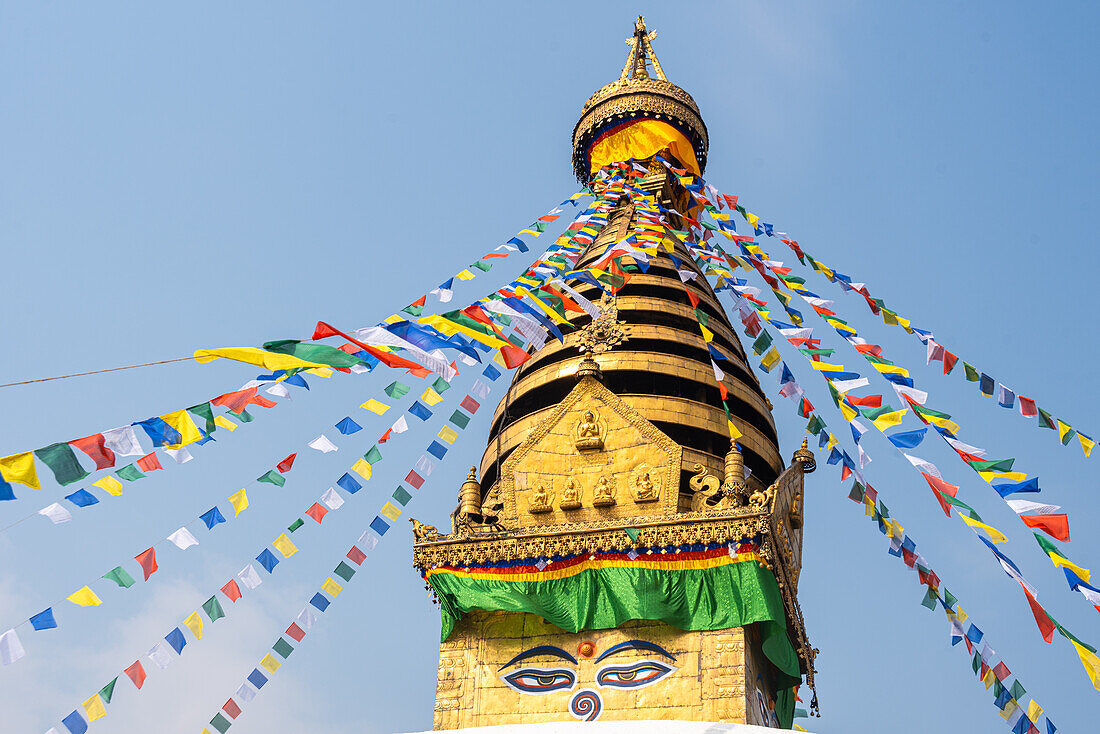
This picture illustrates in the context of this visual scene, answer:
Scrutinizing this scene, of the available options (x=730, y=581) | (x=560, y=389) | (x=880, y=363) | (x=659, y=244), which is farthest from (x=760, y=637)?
(x=659, y=244)

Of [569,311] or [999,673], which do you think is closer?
[999,673]

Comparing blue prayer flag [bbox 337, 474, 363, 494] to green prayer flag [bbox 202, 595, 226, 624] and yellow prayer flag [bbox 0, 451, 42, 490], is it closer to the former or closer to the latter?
green prayer flag [bbox 202, 595, 226, 624]

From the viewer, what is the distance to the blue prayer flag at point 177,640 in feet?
33.8

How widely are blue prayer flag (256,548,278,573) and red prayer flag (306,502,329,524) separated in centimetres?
55

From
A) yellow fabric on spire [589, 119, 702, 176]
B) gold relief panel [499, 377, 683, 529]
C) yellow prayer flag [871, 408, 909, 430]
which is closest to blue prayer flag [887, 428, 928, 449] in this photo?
yellow prayer flag [871, 408, 909, 430]

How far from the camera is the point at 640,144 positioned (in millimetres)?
17859

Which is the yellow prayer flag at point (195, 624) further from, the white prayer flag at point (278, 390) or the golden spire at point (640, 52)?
the golden spire at point (640, 52)

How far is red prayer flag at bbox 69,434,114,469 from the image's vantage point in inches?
289

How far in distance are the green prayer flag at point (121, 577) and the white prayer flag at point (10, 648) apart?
981mm

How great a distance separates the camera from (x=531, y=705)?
36.9 feet

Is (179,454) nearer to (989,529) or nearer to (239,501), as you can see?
(239,501)

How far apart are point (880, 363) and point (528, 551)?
13.2ft

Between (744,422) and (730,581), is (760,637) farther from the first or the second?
(744,422)

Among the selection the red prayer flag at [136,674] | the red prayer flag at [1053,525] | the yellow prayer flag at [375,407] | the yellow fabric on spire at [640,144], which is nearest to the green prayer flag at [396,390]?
the yellow prayer flag at [375,407]
